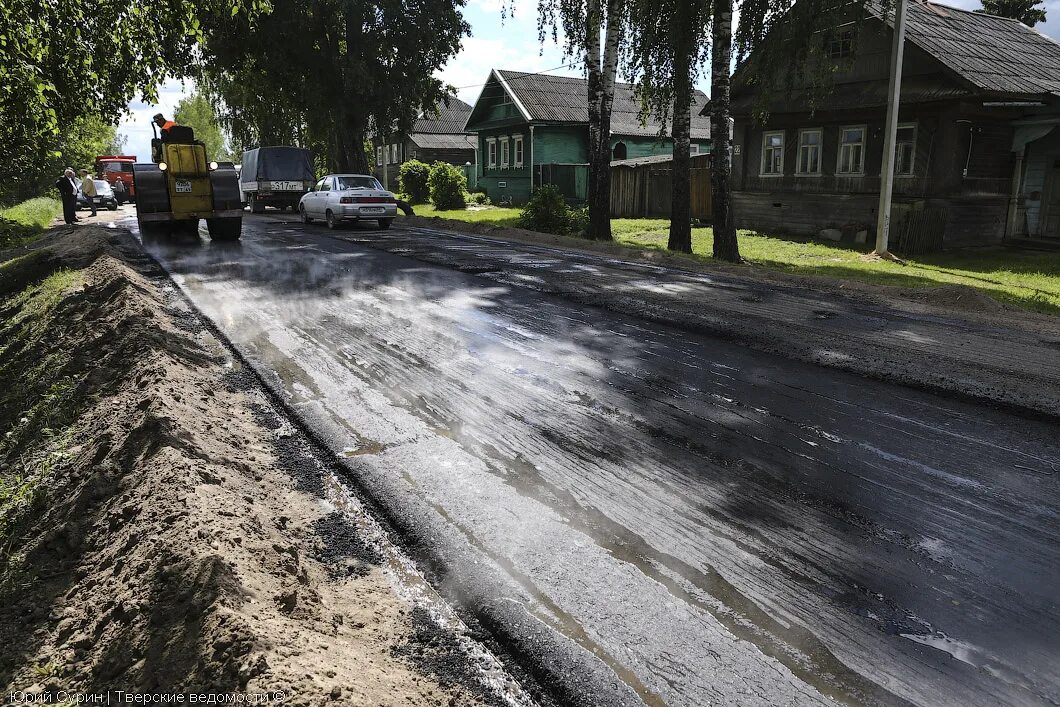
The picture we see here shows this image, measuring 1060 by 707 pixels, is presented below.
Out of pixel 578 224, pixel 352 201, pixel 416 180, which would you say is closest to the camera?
pixel 352 201

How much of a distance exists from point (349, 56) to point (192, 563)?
2759 centimetres

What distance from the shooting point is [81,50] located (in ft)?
30.3

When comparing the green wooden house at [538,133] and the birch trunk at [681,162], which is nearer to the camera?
the birch trunk at [681,162]

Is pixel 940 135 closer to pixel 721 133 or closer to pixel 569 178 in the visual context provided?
pixel 721 133

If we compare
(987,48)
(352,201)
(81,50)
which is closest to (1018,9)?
(987,48)

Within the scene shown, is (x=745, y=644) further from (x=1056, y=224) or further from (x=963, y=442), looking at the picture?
(x=1056, y=224)

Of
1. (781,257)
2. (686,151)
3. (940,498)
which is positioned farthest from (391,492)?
(781,257)

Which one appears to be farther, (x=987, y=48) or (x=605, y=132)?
(x=987, y=48)

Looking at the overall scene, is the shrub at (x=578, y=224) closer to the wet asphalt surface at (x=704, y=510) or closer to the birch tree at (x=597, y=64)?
the birch tree at (x=597, y=64)

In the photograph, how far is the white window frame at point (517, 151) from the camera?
41.2 meters

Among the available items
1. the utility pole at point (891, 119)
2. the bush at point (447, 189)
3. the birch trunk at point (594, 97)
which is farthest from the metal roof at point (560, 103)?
the utility pole at point (891, 119)

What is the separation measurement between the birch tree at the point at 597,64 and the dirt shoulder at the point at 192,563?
593 inches

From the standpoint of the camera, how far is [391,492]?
4145mm

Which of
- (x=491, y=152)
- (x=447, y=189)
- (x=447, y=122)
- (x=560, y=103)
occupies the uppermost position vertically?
(x=447, y=122)
